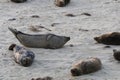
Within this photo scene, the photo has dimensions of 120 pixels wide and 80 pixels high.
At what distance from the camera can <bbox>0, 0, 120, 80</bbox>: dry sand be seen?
637 centimetres

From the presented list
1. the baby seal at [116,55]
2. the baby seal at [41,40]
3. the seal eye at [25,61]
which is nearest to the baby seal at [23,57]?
the seal eye at [25,61]

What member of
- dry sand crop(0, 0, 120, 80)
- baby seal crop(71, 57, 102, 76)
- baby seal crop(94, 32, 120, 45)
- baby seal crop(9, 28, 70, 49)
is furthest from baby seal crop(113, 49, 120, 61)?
baby seal crop(9, 28, 70, 49)

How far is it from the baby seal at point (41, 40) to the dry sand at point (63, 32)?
89 millimetres

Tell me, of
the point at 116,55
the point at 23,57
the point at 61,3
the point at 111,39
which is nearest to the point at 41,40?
the point at 23,57

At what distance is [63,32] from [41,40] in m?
1.41

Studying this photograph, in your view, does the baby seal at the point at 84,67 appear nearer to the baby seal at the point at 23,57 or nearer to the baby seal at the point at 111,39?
the baby seal at the point at 23,57

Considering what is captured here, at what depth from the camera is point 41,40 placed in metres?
7.37

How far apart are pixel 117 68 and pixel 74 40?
67.0 inches

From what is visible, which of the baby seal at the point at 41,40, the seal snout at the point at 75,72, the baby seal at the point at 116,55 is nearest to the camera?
the seal snout at the point at 75,72

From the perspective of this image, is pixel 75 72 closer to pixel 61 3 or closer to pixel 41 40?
pixel 41 40

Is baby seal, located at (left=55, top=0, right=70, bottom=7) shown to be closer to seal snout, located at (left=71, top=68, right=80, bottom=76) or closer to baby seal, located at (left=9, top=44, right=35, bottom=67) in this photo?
baby seal, located at (left=9, top=44, right=35, bottom=67)

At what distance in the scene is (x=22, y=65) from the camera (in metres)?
6.56

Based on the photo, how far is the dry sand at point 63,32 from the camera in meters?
6.37

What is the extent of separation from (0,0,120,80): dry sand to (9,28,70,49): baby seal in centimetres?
9
